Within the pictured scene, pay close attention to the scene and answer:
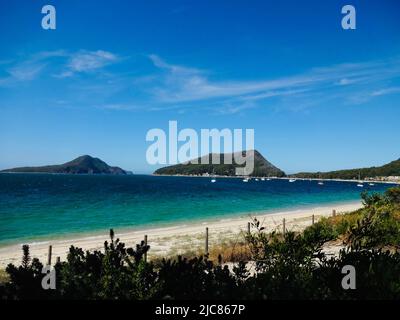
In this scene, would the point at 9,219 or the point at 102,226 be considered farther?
the point at 9,219

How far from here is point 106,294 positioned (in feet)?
13.7

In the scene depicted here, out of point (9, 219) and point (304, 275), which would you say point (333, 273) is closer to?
point (304, 275)


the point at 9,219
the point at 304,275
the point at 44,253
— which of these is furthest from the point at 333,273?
the point at 9,219

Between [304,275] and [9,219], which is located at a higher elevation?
[304,275]
